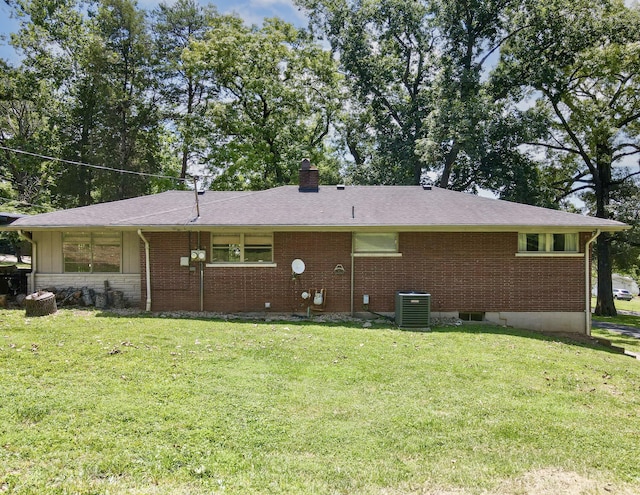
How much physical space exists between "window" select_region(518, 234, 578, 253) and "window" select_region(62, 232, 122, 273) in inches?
474

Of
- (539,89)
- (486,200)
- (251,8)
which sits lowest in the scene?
(486,200)

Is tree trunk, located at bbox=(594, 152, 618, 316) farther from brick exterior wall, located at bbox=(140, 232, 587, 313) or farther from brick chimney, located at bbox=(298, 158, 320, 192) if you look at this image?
brick chimney, located at bbox=(298, 158, 320, 192)

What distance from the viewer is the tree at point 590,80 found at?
21.2 m

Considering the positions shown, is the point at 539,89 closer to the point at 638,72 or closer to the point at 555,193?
the point at 638,72

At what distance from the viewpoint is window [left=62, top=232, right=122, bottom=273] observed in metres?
12.5

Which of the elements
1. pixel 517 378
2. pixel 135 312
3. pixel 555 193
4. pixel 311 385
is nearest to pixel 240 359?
pixel 311 385

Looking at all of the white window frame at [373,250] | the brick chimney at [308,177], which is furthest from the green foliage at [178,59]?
the white window frame at [373,250]

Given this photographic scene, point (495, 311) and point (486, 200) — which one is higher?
point (486, 200)

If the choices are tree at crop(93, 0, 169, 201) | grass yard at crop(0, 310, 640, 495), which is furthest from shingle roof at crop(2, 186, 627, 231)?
tree at crop(93, 0, 169, 201)

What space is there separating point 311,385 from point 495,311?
759cm

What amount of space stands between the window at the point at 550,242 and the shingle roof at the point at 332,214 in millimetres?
538

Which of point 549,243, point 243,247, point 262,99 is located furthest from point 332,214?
point 262,99

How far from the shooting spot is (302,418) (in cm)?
461

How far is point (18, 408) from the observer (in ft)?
14.6
